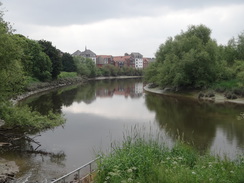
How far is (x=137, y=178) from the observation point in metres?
7.91

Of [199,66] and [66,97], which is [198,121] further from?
[66,97]

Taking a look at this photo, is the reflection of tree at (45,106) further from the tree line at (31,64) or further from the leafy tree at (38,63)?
the leafy tree at (38,63)

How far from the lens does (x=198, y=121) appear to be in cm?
2823

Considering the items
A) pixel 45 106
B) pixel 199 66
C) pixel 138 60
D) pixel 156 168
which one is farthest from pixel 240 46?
pixel 138 60

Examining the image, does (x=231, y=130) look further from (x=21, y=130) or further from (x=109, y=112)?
(x=21, y=130)

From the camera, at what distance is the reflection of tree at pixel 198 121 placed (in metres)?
21.8

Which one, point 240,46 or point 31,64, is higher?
point 240,46

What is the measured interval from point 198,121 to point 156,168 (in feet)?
69.5

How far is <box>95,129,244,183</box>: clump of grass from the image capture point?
7492 millimetres

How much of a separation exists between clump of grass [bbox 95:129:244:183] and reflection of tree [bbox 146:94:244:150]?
6937 millimetres

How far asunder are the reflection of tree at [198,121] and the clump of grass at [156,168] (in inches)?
273

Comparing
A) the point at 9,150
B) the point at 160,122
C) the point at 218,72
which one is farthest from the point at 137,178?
the point at 218,72

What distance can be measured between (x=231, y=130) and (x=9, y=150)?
17.9 m

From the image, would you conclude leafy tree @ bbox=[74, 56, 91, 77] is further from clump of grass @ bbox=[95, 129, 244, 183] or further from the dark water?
clump of grass @ bbox=[95, 129, 244, 183]
